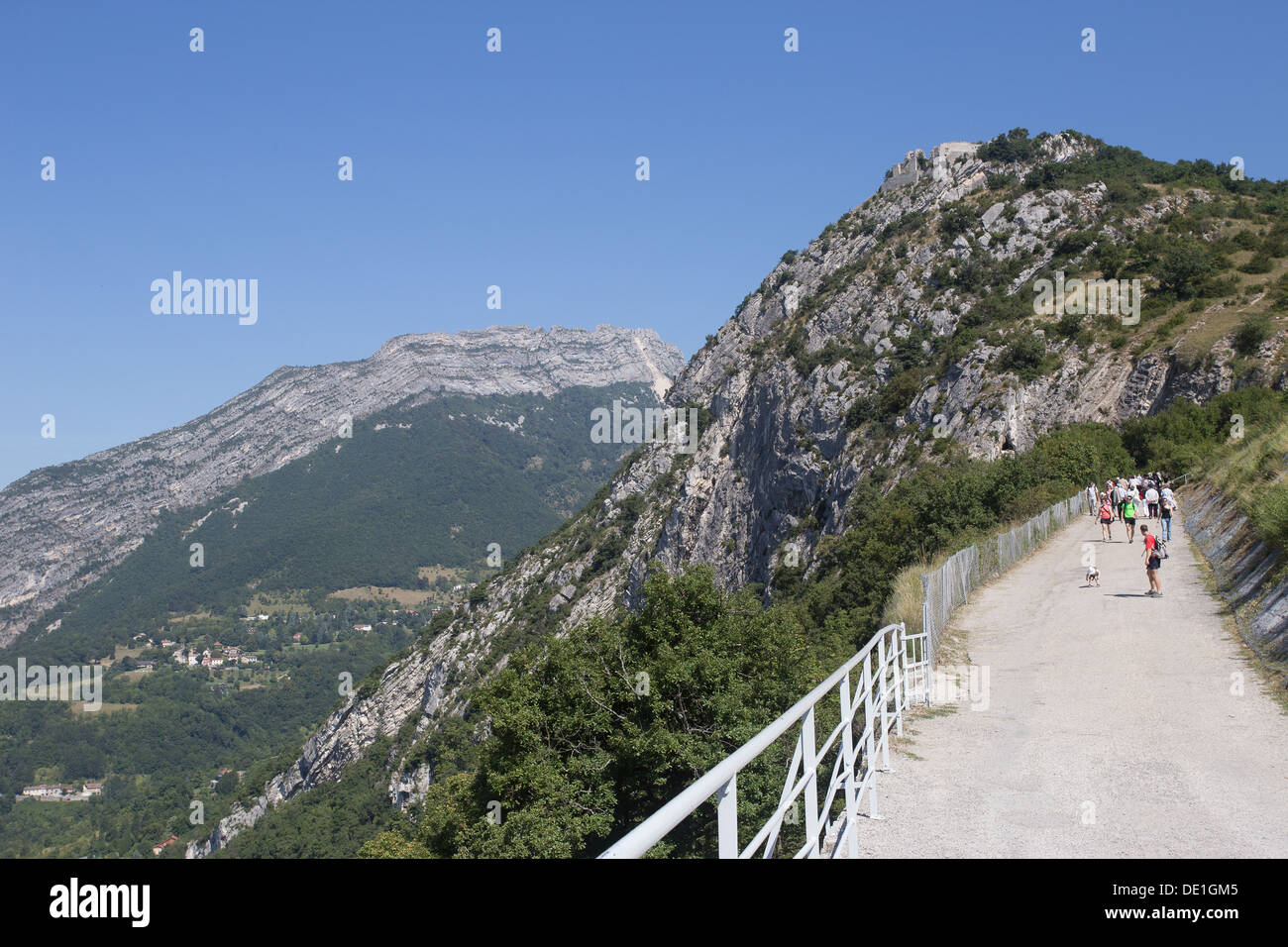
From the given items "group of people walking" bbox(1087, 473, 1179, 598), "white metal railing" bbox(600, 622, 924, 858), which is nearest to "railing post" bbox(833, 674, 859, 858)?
"white metal railing" bbox(600, 622, 924, 858)

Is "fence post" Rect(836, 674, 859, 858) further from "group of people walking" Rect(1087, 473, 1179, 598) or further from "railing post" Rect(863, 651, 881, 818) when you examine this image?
"group of people walking" Rect(1087, 473, 1179, 598)

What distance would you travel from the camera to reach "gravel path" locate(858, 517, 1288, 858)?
22.0 ft

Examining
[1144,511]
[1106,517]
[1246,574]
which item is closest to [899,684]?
[1246,574]

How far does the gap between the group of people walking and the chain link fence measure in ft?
5.70

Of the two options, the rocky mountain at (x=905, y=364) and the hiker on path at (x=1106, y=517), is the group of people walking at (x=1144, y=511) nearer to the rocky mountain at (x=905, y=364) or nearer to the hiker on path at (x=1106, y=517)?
the hiker on path at (x=1106, y=517)

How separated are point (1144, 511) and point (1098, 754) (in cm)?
2957

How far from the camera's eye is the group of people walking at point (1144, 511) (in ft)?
60.4

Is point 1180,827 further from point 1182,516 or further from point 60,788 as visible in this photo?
point 60,788

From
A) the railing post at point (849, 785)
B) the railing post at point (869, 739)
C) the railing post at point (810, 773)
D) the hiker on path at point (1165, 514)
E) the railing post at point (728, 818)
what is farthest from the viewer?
the hiker on path at point (1165, 514)

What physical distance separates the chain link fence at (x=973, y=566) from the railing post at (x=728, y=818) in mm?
9850

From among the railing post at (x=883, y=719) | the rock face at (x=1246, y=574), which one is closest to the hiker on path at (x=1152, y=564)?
the rock face at (x=1246, y=574)

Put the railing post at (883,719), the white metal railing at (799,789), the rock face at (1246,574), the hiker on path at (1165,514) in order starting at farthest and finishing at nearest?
1. the hiker on path at (1165,514)
2. the rock face at (1246,574)
3. the railing post at (883,719)
4. the white metal railing at (799,789)

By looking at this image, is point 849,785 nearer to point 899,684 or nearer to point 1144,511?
point 899,684
